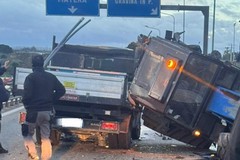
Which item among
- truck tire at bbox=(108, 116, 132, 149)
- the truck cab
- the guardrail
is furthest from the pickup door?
the guardrail

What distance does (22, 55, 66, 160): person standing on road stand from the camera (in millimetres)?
7645

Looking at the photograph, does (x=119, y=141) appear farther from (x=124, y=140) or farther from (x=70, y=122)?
(x=70, y=122)

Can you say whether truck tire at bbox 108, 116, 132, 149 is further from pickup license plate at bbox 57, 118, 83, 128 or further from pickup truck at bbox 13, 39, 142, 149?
pickup license plate at bbox 57, 118, 83, 128

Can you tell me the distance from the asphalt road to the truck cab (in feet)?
2.36

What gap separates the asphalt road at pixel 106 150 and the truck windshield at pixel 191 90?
0.89 m

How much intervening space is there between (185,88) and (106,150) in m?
2.35

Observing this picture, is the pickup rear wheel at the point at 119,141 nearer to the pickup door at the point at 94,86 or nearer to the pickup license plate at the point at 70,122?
the pickup license plate at the point at 70,122

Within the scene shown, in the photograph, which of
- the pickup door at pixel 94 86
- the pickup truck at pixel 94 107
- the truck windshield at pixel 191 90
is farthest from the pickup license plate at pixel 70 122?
the truck windshield at pixel 191 90

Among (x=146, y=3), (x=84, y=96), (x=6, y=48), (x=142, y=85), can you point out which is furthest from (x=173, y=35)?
(x=6, y=48)

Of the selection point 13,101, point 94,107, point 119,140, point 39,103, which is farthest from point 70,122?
point 13,101

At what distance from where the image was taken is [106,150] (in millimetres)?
10516

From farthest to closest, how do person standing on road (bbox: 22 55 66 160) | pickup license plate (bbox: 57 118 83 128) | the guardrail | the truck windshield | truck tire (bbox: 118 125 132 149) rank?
the guardrail, truck tire (bbox: 118 125 132 149), pickup license plate (bbox: 57 118 83 128), the truck windshield, person standing on road (bbox: 22 55 66 160)

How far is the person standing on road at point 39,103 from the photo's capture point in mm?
7645

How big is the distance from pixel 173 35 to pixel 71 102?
274 cm
